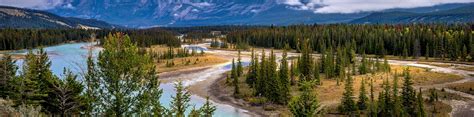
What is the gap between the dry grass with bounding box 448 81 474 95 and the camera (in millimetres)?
87750

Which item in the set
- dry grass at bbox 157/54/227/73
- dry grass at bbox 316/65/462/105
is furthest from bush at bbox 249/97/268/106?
dry grass at bbox 157/54/227/73

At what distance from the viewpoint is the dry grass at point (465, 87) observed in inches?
3455

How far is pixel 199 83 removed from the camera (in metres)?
109

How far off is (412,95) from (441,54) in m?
96.8

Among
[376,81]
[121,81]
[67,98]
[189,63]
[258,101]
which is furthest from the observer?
[189,63]

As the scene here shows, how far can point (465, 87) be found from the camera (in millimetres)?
91938

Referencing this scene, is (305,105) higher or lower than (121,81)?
lower

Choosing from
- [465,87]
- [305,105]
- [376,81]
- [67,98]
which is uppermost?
[67,98]

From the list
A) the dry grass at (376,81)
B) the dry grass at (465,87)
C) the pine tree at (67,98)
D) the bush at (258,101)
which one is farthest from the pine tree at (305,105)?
the dry grass at (465,87)

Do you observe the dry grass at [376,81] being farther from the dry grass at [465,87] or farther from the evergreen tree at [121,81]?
the evergreen tree at [121,81]

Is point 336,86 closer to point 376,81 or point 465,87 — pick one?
point 376,81

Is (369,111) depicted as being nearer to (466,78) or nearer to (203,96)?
(203,96)

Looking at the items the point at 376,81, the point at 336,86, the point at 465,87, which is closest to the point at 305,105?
the point at 336,86

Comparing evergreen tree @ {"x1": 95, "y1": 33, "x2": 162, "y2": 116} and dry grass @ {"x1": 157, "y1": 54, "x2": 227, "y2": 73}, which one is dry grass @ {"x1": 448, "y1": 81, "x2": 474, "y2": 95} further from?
dry grass @ {"x1": 157, "y1": 54, "x2": 227, "y2": 73}
